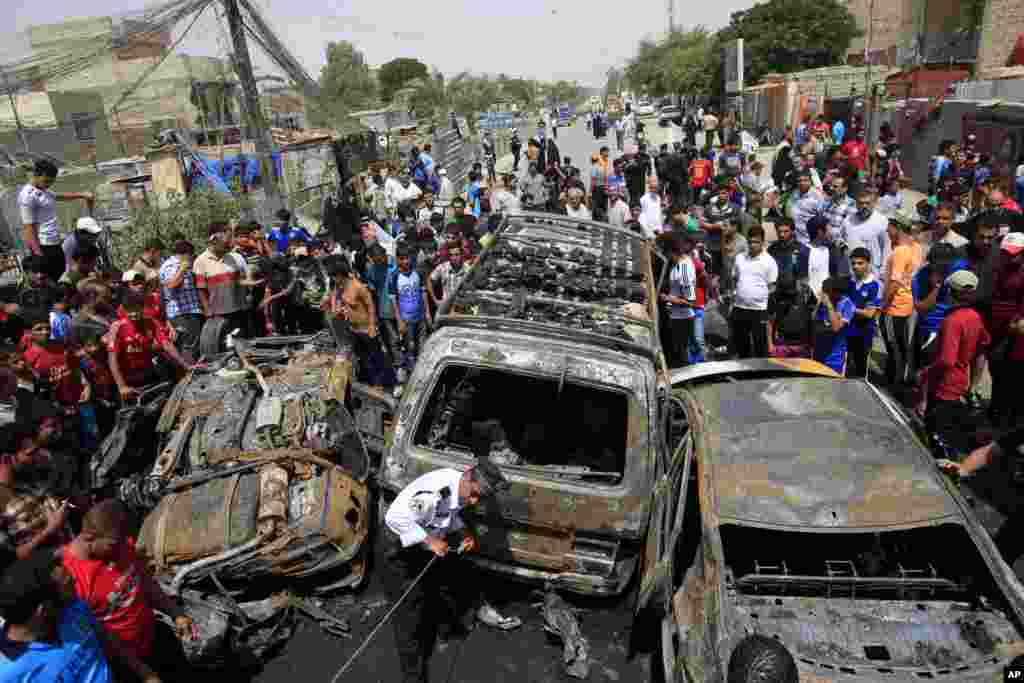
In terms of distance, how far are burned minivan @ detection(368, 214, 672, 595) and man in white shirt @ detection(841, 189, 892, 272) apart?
388 cm

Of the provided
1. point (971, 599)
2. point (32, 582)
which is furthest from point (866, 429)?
point (32, 582)

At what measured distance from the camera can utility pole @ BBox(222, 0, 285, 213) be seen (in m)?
13.9

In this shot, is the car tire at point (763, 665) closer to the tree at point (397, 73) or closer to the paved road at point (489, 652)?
the paved road at point (489, 652)

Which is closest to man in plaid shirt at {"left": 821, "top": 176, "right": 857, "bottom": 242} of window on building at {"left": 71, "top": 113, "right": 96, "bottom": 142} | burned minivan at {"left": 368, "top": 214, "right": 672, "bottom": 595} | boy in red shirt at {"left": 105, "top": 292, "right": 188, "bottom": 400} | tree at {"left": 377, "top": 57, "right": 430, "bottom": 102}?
burned minivan at {"left": 368, "top": 214, "right": 672, "bottom": 595}

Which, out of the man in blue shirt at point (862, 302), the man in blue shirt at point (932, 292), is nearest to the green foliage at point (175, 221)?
the man in blue shirt at point (862, 302)

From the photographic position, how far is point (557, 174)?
15234 millimetres

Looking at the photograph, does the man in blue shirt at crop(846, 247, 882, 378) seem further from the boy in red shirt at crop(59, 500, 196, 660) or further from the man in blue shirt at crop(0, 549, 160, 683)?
the man in blue shirt at crop(0, 549, 160, 683)

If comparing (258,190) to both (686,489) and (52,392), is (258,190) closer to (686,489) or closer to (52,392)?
(52,392)

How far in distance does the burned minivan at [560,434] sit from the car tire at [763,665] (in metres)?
1.28

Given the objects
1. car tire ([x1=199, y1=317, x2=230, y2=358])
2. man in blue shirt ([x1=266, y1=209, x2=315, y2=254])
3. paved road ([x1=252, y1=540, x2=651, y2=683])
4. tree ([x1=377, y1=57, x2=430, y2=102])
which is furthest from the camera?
tree ([x1=377, y1=57, x2=430, y2=102])

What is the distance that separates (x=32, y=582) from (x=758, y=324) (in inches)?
262

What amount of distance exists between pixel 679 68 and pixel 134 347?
51.0 metres

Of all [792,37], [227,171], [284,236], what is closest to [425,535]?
[284,236]

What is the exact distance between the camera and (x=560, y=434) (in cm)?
520
